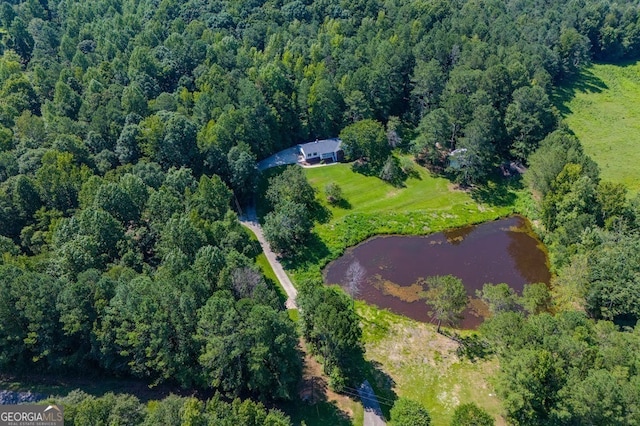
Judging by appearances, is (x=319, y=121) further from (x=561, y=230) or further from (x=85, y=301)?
(x=85, y=301)

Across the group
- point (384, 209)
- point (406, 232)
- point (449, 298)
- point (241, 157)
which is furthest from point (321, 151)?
point (449, 298)

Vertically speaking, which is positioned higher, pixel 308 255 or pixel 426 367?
pixel 308 255

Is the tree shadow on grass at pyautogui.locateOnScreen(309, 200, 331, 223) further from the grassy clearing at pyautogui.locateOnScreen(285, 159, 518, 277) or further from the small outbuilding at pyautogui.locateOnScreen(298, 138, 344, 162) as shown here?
the small outbuilding at pyautogui.locateOnScreen(298, 138, 344, 162)

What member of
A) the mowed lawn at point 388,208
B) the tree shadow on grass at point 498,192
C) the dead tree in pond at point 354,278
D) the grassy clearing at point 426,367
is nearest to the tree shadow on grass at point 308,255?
the mowed lawn at point 388,208

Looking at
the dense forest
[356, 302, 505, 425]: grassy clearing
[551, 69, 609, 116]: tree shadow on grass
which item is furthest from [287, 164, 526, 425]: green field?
[551, 69, 609, 116]: tree shadow on grass

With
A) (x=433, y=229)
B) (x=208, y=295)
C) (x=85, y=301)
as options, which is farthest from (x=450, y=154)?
(x=85, y=301)

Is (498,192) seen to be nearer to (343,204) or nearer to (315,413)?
(343,204)
